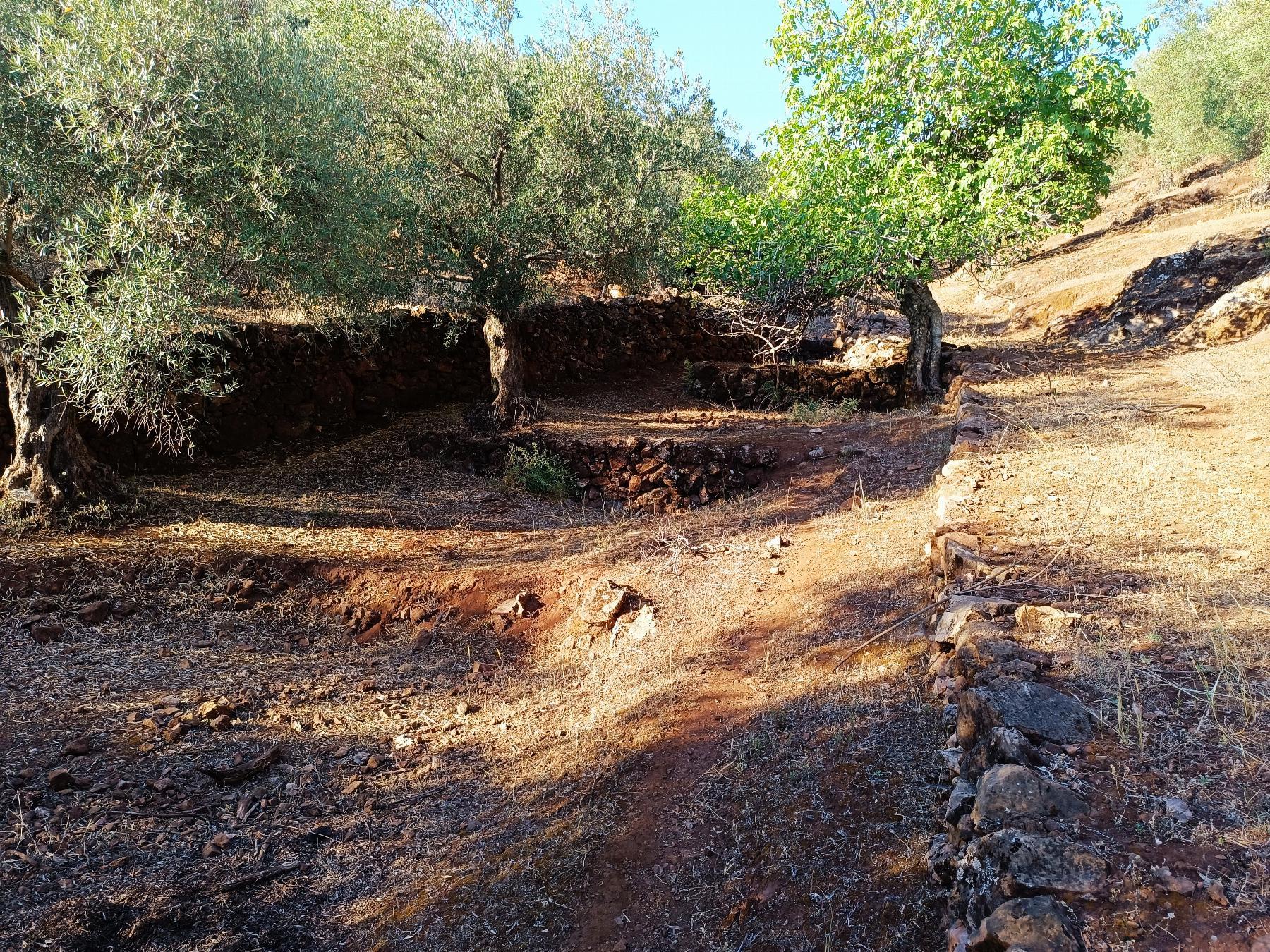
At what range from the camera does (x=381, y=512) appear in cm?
938

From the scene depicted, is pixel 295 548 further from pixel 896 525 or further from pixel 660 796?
pixel 896 525

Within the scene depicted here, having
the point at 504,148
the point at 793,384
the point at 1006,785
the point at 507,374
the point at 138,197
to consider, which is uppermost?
the point at 504,148

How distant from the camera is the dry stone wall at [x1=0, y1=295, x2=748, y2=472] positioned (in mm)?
10344

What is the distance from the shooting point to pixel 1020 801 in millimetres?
2811

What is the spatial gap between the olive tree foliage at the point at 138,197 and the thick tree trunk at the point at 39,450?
2cm

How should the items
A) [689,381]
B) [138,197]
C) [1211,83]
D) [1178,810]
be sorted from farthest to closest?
[1211,83] < [689,381] < [138,197] < [1178,810]

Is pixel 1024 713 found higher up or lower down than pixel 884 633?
higher up

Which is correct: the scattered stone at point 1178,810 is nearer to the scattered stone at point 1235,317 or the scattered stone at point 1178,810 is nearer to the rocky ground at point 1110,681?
the rocky ground at point 1110,681

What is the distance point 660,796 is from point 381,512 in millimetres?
6063

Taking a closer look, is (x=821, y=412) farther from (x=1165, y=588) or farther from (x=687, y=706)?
(x=1165, y=588)

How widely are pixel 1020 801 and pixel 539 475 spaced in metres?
8.16

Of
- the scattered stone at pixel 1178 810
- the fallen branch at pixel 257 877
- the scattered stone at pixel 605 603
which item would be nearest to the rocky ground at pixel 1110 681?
the scattered stone at pixel 1178 810

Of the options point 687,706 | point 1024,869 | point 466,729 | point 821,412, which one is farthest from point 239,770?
point 821,412

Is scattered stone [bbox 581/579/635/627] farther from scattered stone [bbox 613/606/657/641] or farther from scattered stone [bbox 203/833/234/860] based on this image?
scattered stone [bbox 203/833/234/860]
